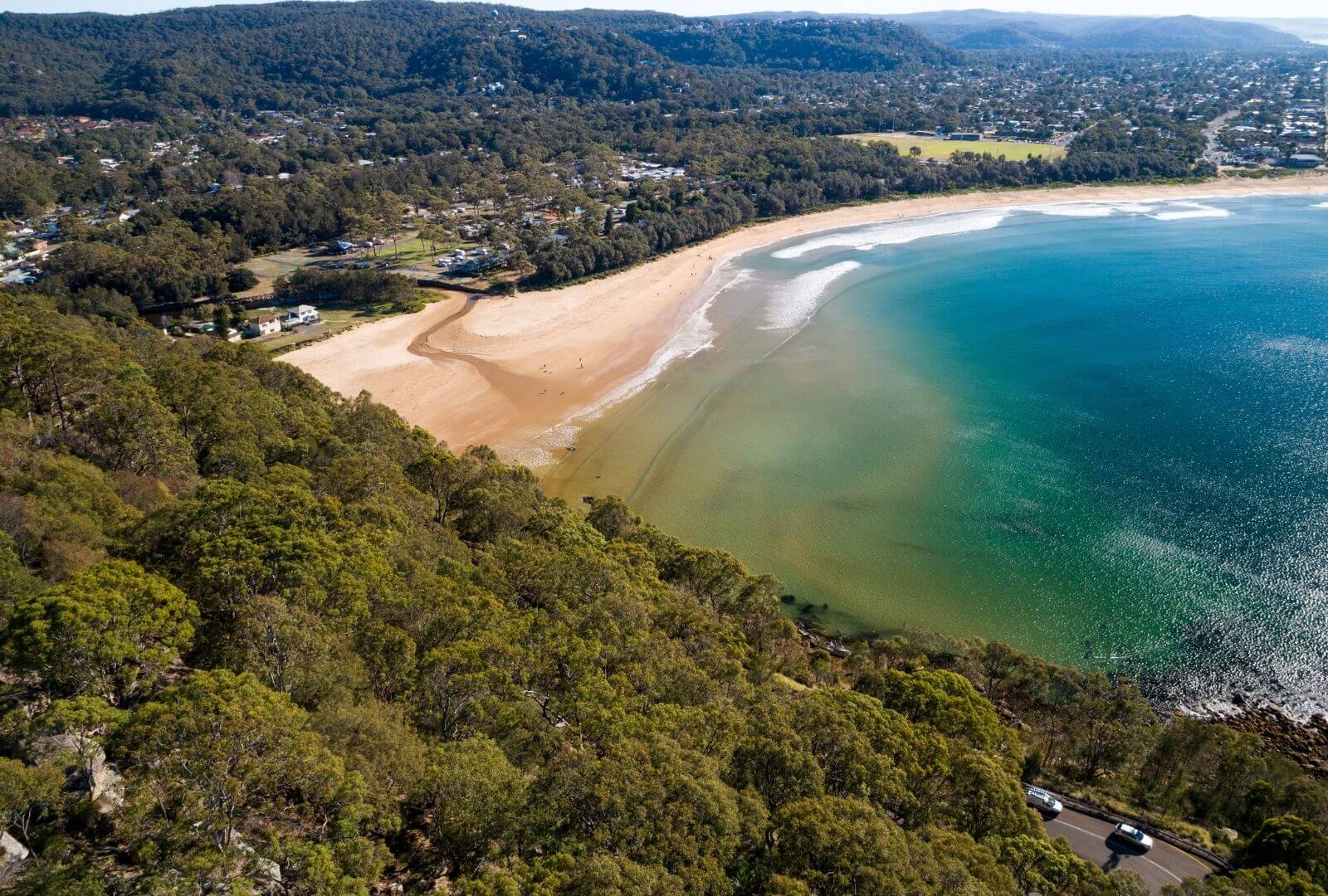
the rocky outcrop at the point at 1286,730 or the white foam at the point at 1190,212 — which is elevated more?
the white foam at the point at 1190,212

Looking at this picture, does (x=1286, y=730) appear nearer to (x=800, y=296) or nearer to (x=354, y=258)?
(x=800, y=296)

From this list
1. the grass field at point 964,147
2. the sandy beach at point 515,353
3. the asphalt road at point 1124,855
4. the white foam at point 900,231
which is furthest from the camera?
the grass field at point 964,147

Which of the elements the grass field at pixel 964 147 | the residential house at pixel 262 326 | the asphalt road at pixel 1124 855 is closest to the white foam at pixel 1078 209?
the grass field at pixel 964 147

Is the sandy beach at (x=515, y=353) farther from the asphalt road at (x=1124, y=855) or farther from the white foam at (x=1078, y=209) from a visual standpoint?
the white foam at (x=1078, y=209)

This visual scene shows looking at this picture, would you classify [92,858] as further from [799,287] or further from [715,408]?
[799,287]

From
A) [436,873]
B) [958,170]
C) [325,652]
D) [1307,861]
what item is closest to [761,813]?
[436,873]

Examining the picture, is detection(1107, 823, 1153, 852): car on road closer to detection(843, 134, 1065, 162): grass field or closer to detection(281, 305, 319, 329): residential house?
detection(281, 305, 319, 329): residential house
